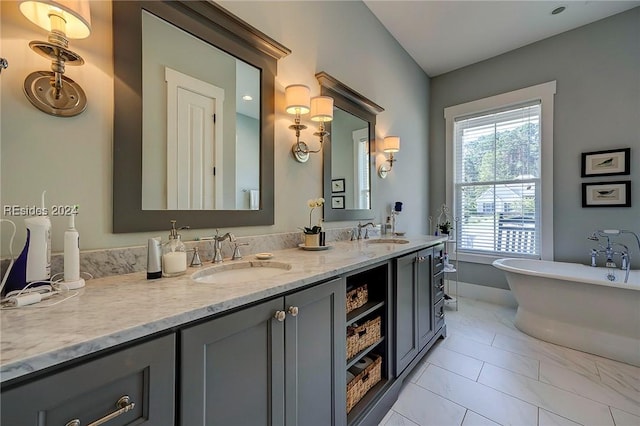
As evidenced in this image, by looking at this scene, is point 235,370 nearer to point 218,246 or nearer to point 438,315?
point 218,246

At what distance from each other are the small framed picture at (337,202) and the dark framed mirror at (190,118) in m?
0.66

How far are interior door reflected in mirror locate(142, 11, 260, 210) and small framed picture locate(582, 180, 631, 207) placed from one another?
11.3 feet

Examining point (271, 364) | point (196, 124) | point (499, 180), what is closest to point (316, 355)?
point (271, 364)

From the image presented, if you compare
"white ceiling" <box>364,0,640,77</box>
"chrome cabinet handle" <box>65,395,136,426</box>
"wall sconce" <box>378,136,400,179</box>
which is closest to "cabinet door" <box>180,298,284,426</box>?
"chrome cabinet handle" <box>65,395,136,426</box>

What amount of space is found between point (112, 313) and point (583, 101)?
14.1ft

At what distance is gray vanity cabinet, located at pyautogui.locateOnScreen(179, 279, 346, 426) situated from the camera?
709mm

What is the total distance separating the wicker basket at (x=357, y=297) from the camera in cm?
149

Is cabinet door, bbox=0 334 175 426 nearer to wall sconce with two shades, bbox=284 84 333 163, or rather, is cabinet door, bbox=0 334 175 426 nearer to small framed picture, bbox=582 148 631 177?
wall sconce with two shades, bbox=284 84 333 163

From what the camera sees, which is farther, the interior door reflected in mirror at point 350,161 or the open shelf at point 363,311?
the interior door reflected in mirror at point 350,161

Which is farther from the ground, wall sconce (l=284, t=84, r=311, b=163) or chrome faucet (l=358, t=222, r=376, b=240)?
wall sconce (l=284, t=84, r=311, b=163)

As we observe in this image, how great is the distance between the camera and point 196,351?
0.70m

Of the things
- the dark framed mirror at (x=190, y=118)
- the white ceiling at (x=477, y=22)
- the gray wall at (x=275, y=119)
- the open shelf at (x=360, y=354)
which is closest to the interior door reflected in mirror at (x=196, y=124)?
the dark framed mirror at (x=190, y=118)

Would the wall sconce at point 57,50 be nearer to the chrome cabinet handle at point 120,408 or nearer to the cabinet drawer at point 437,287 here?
the chrome cabinet handle at point 120,408

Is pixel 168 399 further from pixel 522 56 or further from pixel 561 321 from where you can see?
pixel 522 56
